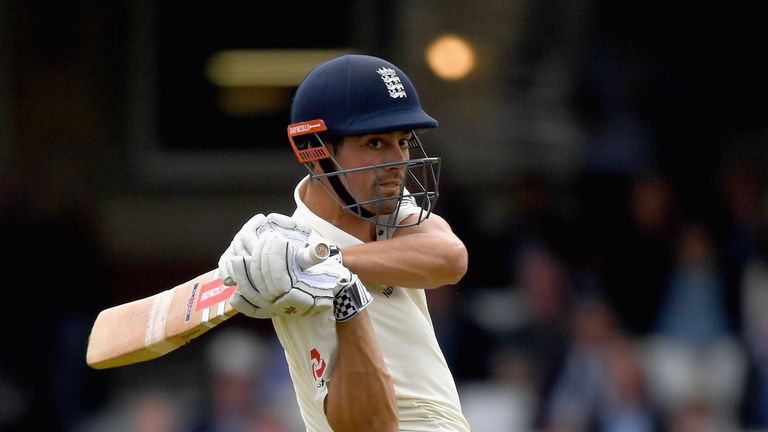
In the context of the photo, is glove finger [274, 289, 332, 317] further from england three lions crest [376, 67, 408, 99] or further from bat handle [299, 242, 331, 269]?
england three lions crest [376, 67, 408, 99]

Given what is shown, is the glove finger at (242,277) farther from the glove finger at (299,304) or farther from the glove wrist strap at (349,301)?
the glove wrist strap at (349,301)

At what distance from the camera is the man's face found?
2873 mm

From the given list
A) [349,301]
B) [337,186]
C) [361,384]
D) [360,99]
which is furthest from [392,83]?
[361,384]

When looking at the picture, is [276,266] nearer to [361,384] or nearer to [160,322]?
[361,384]

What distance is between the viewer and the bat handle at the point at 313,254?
250cm

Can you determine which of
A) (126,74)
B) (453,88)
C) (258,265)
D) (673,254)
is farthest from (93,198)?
(258,265)

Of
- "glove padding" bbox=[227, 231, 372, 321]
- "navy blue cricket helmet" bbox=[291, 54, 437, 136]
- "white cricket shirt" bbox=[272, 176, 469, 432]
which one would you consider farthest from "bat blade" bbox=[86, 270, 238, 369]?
"navy blue cricket helmet" bbox=[291, 54, 437, 136]

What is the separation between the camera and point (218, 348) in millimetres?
7305

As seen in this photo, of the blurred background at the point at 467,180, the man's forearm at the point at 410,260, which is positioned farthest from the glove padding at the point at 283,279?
the blurred background at the point at 467,180

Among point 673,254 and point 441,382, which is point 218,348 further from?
point 441,382

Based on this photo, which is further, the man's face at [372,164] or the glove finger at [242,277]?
the man's face at [372,164]

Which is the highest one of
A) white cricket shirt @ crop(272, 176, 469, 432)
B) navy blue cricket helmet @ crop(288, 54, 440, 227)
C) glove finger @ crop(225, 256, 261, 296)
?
navy blue cricket helmet @ crop(288, 54, 440, 227)

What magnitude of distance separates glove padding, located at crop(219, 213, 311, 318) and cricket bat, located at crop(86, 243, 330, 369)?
17 cm

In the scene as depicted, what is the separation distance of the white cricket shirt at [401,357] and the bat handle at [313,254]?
1.03 ft
